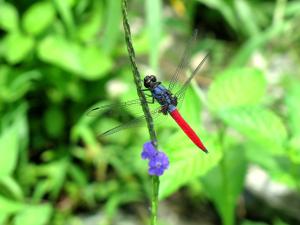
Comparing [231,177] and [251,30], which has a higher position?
[251,30]

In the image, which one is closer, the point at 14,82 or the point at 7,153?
the point at 7,153

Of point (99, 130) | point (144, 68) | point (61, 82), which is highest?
point (144, 68)

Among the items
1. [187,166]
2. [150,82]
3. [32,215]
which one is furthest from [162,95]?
[32,215]

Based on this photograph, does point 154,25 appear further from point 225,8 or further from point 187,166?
point 187,166

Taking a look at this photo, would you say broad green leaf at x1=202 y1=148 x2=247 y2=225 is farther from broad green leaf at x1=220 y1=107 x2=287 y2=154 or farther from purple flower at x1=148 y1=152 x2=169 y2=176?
purple flower at x1=148 y1=152 x2=169 y2=176

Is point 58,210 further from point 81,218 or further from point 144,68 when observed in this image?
point 144,68

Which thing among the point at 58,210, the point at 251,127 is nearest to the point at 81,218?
the point at 58,210

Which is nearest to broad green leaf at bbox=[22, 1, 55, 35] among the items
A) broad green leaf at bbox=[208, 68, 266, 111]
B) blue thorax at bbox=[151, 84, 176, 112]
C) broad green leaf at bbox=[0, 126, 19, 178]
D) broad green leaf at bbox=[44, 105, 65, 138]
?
broad green leaf at bbox=[44, 105, 65, 138]
